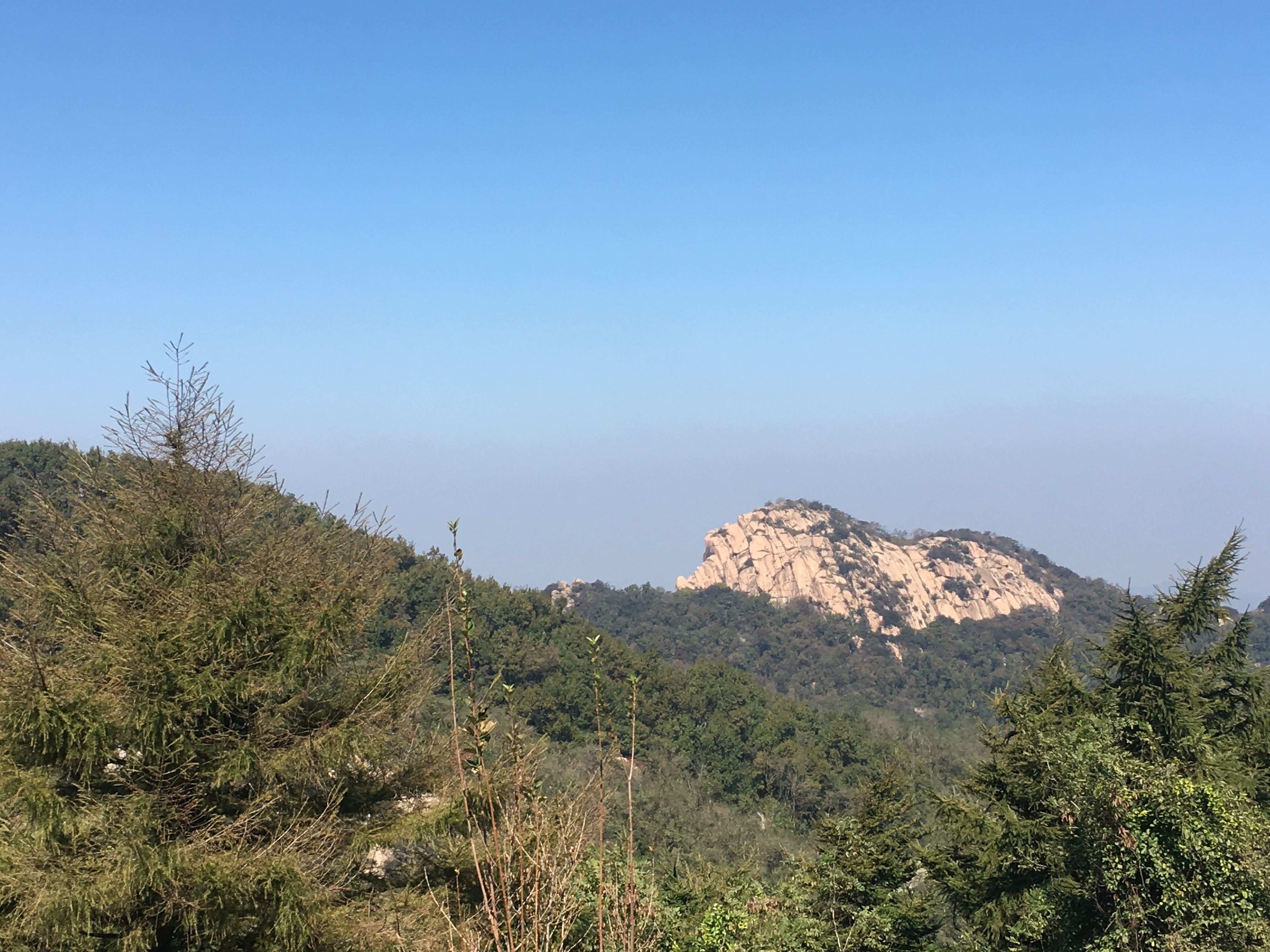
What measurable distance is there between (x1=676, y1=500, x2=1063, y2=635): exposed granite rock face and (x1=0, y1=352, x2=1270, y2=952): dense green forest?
89641 millimetres

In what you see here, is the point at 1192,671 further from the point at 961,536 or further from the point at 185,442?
the point at 961,536

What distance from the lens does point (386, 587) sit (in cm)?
887

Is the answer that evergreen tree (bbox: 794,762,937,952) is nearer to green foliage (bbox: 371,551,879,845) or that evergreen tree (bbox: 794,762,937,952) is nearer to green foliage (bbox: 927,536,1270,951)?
green foliage (bbox: 927,536,1270,951)

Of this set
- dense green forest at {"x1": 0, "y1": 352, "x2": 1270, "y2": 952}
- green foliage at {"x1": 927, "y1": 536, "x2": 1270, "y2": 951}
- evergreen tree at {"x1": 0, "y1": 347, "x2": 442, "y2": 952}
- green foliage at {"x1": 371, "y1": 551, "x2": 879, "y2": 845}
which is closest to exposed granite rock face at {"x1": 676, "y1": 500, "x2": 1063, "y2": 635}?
green foliage at {"x1": 371, "y1": 551, "x2": 879, "y2": 845}

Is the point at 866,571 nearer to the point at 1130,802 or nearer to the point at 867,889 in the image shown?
the point at 867,889

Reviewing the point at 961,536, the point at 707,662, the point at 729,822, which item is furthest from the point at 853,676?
the point at 729,822

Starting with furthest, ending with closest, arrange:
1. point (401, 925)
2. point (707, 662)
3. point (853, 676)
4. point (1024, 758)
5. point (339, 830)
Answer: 1. point (853, 676)
2. point (707, 662)
3. point (1024, 758)
4. point (339, 830)
5. point (401, 925)

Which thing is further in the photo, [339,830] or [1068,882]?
[1068,882]

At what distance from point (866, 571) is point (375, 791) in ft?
348

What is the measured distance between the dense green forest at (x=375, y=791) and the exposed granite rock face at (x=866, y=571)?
89.6 meters

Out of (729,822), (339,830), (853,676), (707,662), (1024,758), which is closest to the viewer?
(339,830)

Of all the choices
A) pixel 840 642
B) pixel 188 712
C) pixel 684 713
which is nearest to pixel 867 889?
pixel 188 712

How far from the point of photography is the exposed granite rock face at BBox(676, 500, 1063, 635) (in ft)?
343

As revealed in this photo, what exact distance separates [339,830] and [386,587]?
2272mm
